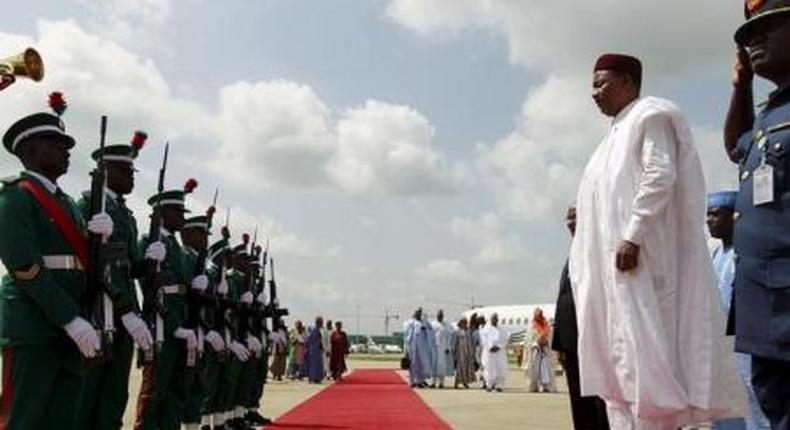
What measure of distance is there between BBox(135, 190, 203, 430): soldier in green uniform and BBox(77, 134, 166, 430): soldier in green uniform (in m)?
0.47

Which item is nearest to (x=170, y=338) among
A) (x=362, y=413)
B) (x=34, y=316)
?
(x=34, y=316)

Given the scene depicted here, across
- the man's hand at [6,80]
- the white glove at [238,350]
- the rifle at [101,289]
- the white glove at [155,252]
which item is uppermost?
the man's hand at [6,80]

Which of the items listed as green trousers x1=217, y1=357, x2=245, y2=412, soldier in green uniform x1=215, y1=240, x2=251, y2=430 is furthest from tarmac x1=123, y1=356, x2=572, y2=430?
green trousers x1=217, y1=357, x2=245, y2=412

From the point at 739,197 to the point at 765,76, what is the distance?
0.40 meters

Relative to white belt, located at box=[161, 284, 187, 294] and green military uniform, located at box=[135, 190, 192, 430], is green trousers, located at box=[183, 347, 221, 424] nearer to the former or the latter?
green military uniform, located at box=[135, 190, 192, 430]

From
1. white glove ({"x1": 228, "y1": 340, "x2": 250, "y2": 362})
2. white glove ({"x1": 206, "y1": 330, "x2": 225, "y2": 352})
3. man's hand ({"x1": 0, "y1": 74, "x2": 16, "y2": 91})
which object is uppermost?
man's hand ({"x1": 0, "y1": 74, "x2": 16, "y2": 91})

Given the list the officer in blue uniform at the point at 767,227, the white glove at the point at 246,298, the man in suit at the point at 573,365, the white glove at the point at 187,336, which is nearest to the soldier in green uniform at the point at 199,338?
the white glove at the point at 187,336

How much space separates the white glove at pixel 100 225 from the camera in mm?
5233

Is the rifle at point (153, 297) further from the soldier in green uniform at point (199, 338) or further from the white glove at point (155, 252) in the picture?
the soldier in green uniform at point (199, 338)

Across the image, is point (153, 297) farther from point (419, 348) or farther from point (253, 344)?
point (419, 348)

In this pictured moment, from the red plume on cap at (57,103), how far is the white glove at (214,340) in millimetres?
3059

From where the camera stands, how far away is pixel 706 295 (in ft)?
13.0

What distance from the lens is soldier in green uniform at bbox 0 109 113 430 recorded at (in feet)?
15.5

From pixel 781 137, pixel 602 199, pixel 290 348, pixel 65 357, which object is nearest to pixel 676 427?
pixel 602 199
